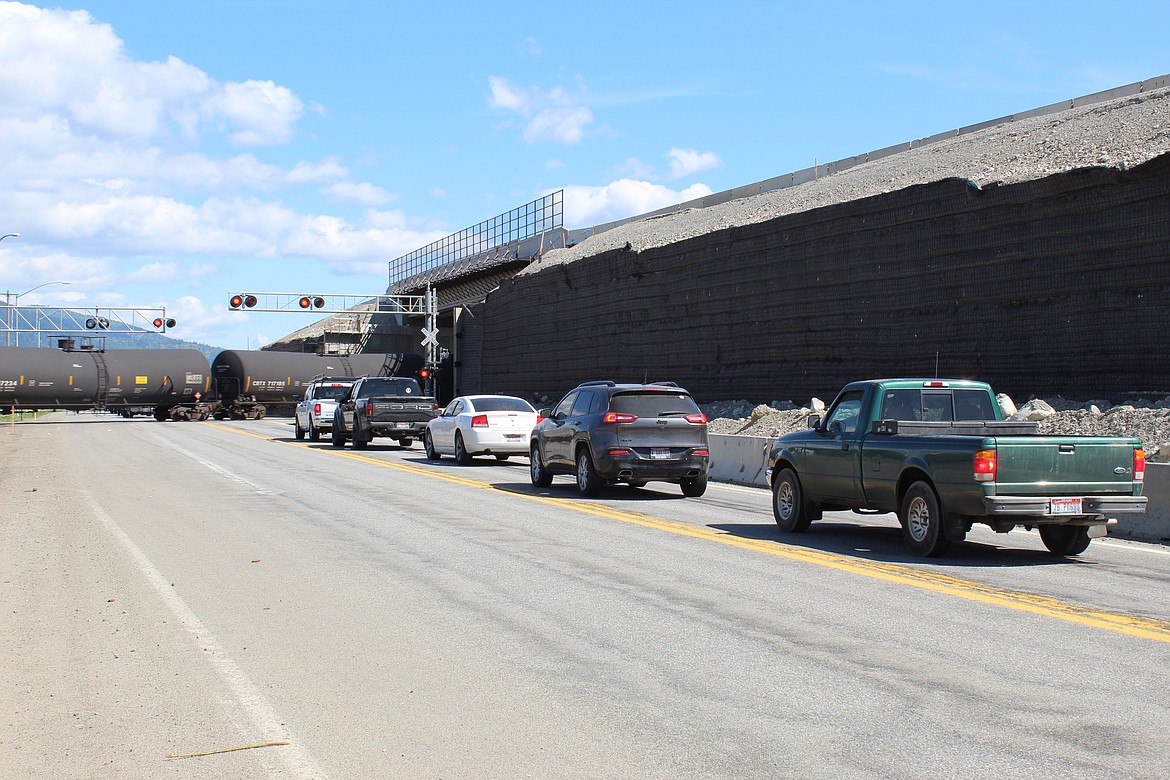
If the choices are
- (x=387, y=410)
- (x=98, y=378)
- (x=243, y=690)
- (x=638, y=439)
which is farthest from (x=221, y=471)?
(x=98, y=378)

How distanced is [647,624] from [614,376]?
3869 cm

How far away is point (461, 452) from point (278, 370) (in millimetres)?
Answer: 40550

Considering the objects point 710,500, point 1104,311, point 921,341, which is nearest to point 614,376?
point 921,341

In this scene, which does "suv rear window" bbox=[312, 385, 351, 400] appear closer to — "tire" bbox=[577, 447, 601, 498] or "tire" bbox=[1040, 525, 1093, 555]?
"tire" bbox=[577, 447, 601, 498]

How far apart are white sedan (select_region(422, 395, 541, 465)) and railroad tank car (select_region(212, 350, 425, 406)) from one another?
39.4 m

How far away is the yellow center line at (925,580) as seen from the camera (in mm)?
8008

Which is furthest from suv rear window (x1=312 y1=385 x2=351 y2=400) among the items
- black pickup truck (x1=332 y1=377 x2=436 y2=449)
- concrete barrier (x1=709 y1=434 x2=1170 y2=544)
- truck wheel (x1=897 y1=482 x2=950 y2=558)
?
truck wheel (x1=897 y1=482 x2=950 y2=558)

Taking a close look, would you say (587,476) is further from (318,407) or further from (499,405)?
(318,407)

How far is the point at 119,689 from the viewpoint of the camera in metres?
6.41

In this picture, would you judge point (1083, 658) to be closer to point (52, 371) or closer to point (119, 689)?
point (119, 689)

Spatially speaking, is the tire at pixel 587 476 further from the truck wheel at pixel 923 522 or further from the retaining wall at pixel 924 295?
the retaining wall at pixel 924 295

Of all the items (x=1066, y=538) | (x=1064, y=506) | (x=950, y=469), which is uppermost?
(x=950, y=469)

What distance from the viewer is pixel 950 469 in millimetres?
10836

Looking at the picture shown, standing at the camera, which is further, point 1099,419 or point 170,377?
point 170,377
